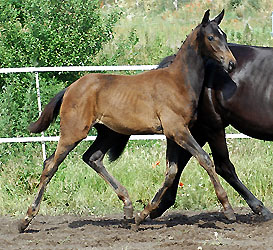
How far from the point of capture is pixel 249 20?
727 inches

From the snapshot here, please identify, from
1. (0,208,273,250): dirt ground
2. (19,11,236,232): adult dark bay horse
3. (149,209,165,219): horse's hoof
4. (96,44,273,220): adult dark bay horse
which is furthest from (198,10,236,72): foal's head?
(149,209,165,219): horse's hoof

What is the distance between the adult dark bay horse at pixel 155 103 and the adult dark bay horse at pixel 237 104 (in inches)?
13.4

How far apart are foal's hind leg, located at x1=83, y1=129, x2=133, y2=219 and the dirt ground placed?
229 mm

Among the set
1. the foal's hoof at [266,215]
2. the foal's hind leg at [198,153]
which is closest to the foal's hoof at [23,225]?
the foal's hind leg at [198,153]

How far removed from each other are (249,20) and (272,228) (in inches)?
539

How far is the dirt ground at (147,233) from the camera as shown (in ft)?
16.7

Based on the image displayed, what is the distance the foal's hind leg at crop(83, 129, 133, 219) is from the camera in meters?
5.90

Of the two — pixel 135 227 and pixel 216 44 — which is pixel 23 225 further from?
pixel 216 44

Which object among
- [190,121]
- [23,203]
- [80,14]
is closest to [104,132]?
[190,121]

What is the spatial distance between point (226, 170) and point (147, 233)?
1.18 metres

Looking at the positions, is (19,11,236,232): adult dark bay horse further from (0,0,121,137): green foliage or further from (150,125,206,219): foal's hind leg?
(0,0,121,137): green foliage

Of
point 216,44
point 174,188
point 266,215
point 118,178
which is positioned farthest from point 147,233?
point 118,178

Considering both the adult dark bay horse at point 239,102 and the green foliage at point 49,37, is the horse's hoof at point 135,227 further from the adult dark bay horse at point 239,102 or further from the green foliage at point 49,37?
the green foliage at point 49,37

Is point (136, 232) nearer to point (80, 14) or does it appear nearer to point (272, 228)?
point (272, 228)
